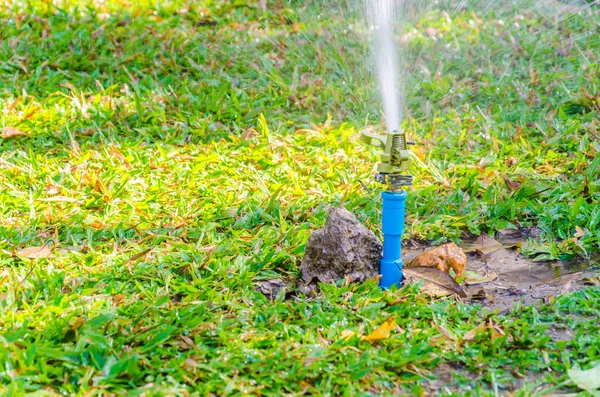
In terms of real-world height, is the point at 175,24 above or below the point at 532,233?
above

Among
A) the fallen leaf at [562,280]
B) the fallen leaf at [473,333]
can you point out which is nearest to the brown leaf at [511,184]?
the fallen leaf at [562,280]

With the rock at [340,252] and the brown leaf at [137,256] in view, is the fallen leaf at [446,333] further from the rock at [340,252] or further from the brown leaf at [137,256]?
the brown leaf at [137,256]

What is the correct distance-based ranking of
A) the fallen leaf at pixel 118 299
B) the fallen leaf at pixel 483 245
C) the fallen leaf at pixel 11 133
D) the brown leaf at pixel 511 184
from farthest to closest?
the fallen leaf at pixel 11 133 < the brown leaf at pixel 511 184 < the fallen leaf at pixel 483 245 < the fallen leaf at pixel 118 299

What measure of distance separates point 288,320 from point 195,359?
1.19 feet

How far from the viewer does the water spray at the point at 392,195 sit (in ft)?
8.97

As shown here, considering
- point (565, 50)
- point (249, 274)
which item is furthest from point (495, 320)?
point (565, 50)

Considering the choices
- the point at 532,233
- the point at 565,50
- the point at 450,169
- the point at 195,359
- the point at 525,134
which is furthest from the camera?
the point at 565,50

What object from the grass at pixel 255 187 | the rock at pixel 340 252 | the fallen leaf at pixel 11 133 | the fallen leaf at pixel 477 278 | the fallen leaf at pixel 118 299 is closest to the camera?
the grass at pixel 255 187

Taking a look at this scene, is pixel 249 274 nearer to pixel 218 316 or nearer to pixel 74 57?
pixel 218 316

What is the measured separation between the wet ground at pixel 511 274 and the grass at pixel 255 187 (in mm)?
88

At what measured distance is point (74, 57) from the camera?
5.19 meters

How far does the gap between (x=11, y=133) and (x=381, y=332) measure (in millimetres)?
2648

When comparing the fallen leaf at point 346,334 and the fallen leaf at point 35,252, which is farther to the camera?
the fallen leaf at point 35,252

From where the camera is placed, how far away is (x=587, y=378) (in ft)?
7.38
